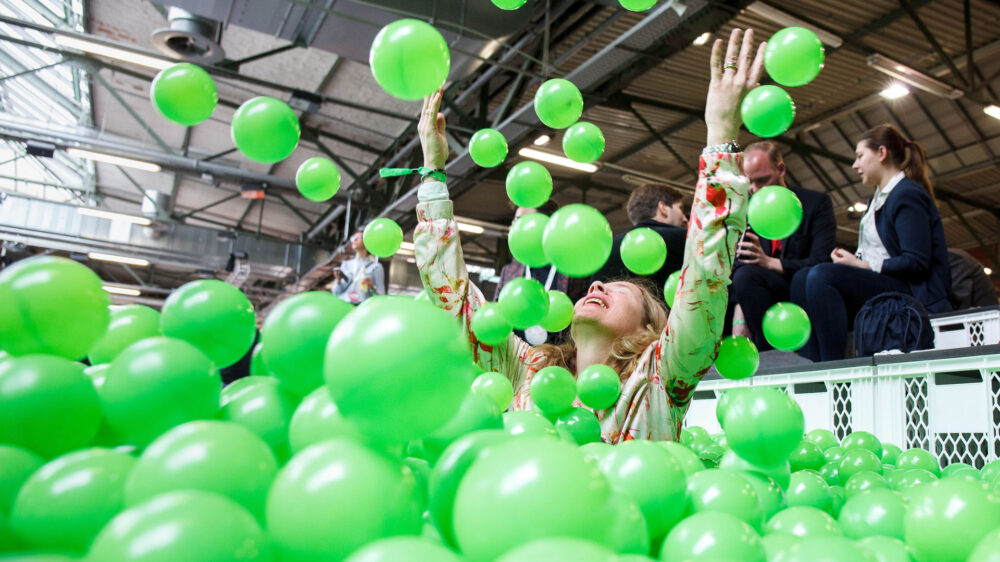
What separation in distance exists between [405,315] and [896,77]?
5848mm

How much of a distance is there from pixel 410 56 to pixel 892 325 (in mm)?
1778

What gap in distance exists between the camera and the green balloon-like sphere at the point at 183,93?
1.01 m

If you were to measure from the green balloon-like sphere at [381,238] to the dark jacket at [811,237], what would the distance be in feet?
4.86

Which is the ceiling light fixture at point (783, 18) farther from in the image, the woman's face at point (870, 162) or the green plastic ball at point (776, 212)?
the green plastic ball at point (776, 212)

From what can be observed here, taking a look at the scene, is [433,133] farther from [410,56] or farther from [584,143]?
[410,56]

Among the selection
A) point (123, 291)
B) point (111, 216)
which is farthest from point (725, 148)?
point (123, 291)

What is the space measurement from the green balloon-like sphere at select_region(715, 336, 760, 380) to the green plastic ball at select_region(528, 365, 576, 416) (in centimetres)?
29

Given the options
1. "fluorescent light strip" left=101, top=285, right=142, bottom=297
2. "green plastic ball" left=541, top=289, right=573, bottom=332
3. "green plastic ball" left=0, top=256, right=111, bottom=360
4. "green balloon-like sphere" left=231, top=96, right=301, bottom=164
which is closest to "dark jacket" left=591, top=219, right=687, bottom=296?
"green plastic ball" left=541, top=289, right=573, bottom=332

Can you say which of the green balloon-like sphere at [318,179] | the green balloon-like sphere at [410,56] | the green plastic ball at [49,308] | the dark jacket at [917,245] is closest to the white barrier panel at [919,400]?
the dark jacket at [917,245]

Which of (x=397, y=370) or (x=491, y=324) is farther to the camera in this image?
(x=491, y=324)

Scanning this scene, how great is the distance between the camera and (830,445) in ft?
5.02

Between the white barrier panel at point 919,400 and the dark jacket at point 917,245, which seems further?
the dark jacket at point 917,245

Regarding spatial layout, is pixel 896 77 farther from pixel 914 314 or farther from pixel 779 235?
pixel 779 235

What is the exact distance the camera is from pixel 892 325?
203 centimetres
